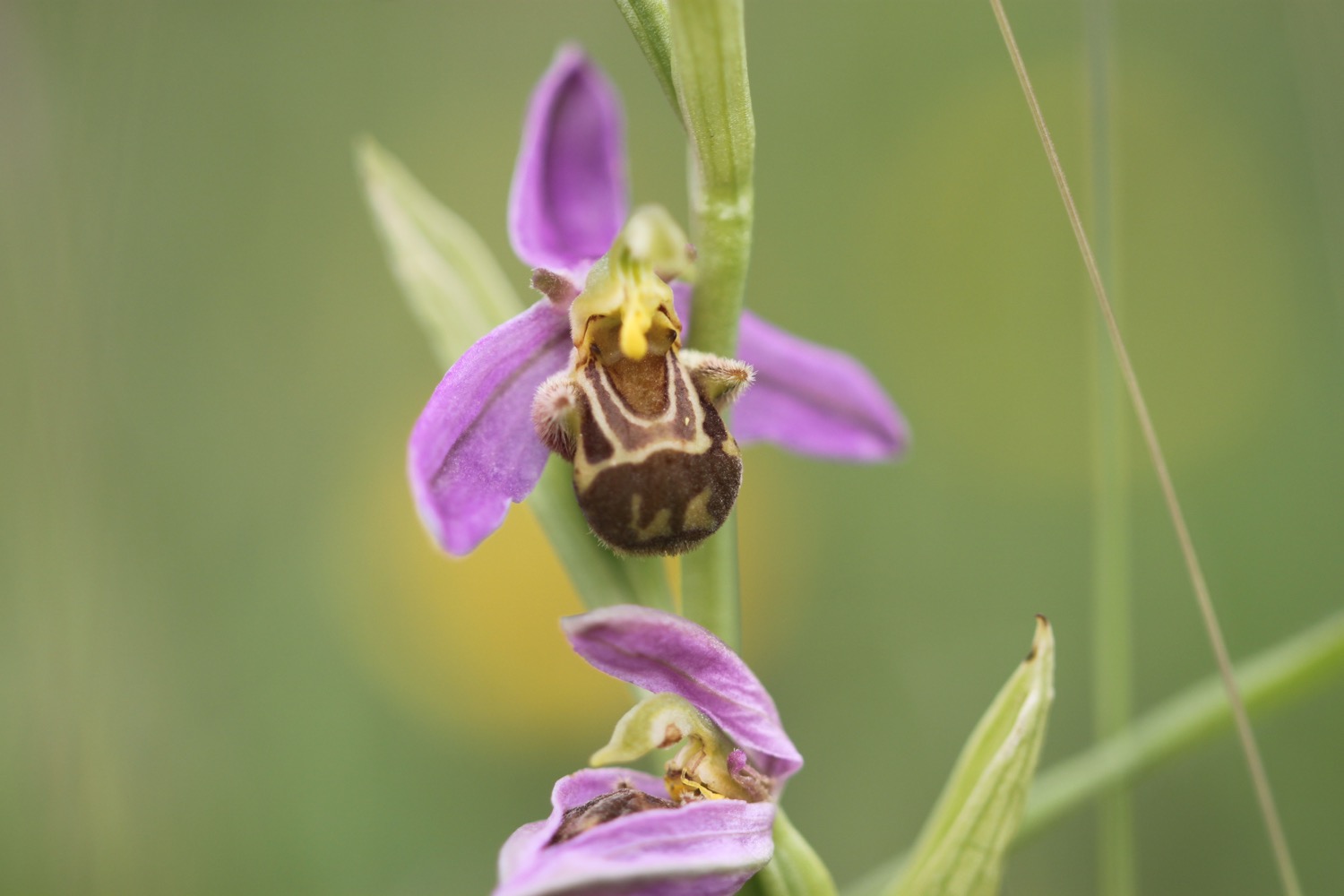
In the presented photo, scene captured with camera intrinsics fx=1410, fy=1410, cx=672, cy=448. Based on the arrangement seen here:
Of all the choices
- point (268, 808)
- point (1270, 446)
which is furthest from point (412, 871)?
Answer: point (1270, 446)

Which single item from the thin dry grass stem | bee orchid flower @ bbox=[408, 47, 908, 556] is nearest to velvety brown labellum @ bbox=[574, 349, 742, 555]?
bee orchid flower @ bbox=[408, 47, 908, 556]

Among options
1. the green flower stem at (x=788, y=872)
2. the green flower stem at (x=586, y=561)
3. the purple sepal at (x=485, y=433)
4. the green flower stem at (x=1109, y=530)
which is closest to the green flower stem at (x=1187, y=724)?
the green flower stem at (x=1109, y=530)

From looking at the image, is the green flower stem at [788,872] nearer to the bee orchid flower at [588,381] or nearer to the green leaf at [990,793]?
the green leaf at [990,793]

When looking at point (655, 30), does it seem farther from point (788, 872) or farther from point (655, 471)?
point (788, 872)

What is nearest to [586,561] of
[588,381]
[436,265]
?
[588,381]

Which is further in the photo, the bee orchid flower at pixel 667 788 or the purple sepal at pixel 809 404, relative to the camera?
the purple sepal at pixel 809 404

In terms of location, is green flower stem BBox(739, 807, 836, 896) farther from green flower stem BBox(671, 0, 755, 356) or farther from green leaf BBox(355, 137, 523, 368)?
green leaf BBox(355, 137, 523, 368)

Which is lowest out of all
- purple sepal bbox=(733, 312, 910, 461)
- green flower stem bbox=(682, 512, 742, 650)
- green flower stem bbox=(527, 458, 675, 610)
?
green flower stem bbox=(682, 512, 742, 650)
